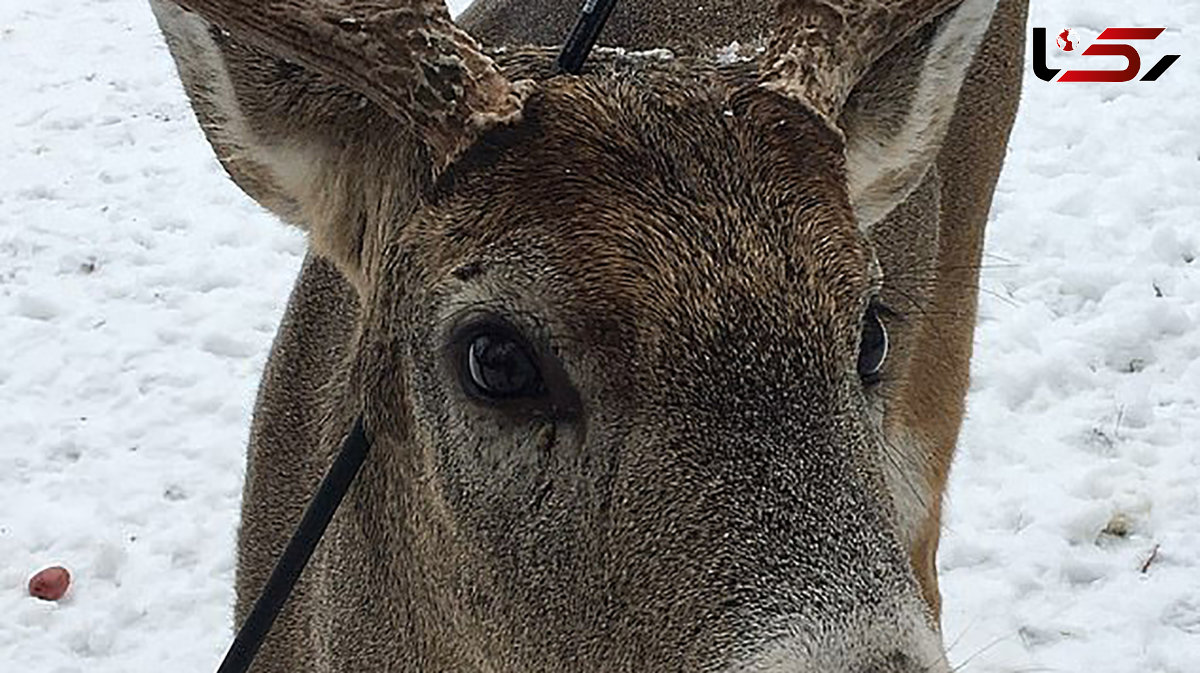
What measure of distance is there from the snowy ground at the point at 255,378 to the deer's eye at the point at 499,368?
9.94 ft

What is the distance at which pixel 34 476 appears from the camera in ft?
20.5

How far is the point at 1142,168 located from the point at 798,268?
6175 millimetres

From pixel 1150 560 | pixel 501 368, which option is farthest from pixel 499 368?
pixel 1150 560

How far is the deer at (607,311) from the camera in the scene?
2170 mm

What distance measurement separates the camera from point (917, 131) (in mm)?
2949

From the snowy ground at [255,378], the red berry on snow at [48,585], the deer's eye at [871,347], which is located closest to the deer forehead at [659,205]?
the deer's eye at [871,347]

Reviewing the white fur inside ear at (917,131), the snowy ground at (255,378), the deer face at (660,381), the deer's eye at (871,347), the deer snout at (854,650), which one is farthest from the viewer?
the snowy ground at (255,378)

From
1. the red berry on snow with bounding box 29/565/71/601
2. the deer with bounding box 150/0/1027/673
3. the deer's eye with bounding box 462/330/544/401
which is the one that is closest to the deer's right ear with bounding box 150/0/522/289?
the deer with bounding box 150/0/1027/673

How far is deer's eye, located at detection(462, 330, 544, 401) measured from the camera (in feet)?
7.64

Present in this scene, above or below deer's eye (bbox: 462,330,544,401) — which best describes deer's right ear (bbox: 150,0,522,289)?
above

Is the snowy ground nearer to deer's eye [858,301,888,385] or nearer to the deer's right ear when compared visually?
deer's eye [858,301,888,385]

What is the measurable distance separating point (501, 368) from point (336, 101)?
0.56 metres

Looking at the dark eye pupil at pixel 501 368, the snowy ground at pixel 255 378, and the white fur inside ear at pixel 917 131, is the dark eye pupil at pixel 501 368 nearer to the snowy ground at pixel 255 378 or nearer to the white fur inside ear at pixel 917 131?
the white fur inside ear at pixel 917 131

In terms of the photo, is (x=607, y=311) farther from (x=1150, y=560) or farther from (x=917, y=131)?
(x=1150, y=560)
